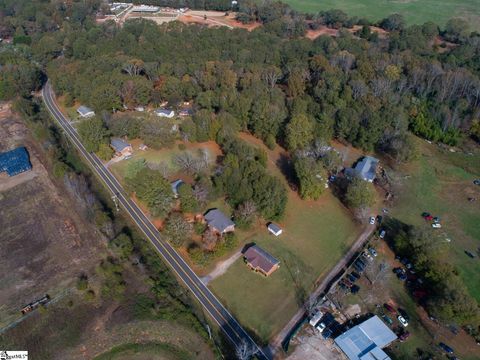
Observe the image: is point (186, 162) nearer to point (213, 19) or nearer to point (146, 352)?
point (146, 352)

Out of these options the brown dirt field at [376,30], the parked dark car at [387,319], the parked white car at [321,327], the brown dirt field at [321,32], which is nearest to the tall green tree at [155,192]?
the parked white car at [321,327]

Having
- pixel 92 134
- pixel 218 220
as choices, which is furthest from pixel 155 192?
pixel 92 134

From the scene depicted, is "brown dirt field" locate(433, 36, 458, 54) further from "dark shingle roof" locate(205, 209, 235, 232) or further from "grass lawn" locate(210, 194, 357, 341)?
"dark shingle roof" locate(205, 209, 235, 232)

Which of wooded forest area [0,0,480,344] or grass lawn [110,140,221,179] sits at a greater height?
wooded forest area [0,0,480,344]

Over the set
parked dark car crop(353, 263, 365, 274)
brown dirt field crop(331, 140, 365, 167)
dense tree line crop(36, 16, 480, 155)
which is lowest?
parked dark car crop(353, 263, 365, 274)

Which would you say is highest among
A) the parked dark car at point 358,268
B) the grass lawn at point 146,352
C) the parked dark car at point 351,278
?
the parked dark car at point 358,268

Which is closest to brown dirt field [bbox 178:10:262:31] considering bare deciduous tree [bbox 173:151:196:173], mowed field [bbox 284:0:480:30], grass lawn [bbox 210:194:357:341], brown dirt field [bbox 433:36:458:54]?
mowed field [bbox 284:0:480:30]

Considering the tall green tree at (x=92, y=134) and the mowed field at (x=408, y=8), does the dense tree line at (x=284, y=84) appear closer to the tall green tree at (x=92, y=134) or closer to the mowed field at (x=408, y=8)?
the tall green tree at (x=92, y=134)

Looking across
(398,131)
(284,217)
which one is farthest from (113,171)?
(398,131)
